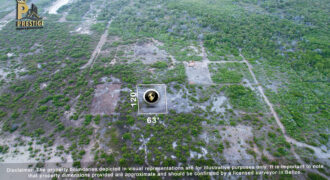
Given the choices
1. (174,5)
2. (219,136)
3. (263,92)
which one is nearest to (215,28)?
(174,5)

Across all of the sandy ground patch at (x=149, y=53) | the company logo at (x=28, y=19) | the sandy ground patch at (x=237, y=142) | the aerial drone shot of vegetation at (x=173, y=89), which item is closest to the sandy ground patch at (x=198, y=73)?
the aerial drone shot of vegetation at (x=173, y=89)

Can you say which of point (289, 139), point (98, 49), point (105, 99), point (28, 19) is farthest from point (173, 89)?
point (28, 19)

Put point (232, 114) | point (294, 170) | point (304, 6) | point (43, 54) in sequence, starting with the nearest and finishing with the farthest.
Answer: point (294, 170) → point (232, 114) → point (43, 54) → point (304, 6)

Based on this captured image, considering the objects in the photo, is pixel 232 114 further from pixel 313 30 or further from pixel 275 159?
pixel 313 30

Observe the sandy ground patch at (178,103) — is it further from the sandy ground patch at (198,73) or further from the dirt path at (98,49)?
the dirt path at (98,49)

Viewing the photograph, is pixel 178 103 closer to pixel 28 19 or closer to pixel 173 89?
pixel 173 89

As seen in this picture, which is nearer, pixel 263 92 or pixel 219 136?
pixel 219 136

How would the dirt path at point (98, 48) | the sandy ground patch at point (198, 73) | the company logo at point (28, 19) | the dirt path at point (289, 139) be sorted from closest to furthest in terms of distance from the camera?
the dirt path at point (289, 139) < the sandy ground patch at point (198, 73) < the dirt path at point (98, 48) < the company logo at point (28, 19)
